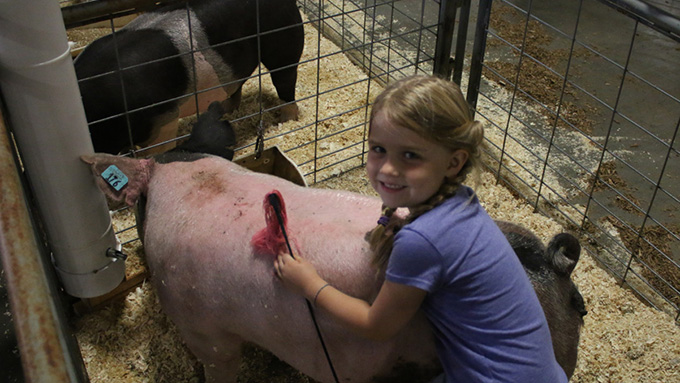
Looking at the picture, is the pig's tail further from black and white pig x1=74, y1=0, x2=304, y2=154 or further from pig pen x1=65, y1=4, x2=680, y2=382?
black and white pig x1=74, y1=0, x2=304, y2=154

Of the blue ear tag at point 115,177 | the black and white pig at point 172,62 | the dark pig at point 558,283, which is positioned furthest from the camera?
the black and white pig at point 172,62

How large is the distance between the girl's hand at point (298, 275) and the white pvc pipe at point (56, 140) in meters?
0.75

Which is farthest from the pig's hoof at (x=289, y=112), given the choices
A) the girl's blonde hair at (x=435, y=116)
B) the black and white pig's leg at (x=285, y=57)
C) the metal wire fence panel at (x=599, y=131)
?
the girl's blonde hair at (x=435, y=116)

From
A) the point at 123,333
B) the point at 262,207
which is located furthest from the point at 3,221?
the point at 123,333

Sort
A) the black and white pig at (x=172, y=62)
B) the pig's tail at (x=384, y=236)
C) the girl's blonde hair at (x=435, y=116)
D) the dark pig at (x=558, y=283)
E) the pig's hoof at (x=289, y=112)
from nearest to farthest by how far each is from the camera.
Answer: the girl's blonde hair at (x=435, y=116), the pig's tail at (x=384, y=236), the dark pig at (x=558, y=283), the black and white pig at (x=172, y=62), the pig's hoof at (x=289, y=112)

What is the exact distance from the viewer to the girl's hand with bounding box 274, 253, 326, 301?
1.62 metres

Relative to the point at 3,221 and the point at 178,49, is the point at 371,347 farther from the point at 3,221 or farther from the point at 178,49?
the point at 178,49

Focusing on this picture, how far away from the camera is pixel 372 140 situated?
146 cm

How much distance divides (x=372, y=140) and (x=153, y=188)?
0.89 m

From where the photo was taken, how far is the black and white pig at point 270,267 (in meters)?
1.75

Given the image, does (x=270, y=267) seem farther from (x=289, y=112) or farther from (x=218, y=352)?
(x=289, y=112)

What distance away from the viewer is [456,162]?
147cm

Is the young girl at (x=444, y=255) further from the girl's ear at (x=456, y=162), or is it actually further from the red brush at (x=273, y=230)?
Answer: the red brush at (x=273, y=230)

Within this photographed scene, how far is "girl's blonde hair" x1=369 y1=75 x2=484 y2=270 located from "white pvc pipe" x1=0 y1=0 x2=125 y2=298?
3.07 feet
